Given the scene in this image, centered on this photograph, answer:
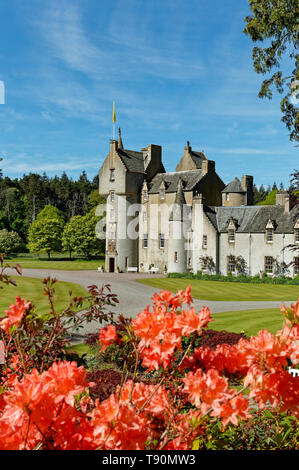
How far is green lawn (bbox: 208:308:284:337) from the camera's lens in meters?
18.6

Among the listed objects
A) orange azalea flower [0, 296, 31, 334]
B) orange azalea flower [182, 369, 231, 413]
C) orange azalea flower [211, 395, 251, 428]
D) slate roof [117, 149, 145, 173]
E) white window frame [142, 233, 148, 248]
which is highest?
slate roof [117, 149, 145, 173]

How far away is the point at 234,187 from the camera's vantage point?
56938 mm

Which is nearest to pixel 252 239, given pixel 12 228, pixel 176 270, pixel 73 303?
pixel 176 270

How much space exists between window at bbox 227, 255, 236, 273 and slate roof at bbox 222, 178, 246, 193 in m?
10.7

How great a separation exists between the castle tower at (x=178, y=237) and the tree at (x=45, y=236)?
121ft

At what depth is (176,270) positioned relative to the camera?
52.8m

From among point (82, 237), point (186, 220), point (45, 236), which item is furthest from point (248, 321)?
point (45, 236)

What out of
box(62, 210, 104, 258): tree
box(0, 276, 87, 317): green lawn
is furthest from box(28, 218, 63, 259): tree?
box(0, 276, 87, 317): green lawn

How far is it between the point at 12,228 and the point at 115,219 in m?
46.2

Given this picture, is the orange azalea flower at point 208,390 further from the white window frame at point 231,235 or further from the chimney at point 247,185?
the chimney at point 247,185

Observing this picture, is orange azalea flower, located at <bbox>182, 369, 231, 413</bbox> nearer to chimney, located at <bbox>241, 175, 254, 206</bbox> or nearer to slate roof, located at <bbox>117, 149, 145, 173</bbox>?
slate roof, located at <bbox>117, 149, 145, 173</bbox>
